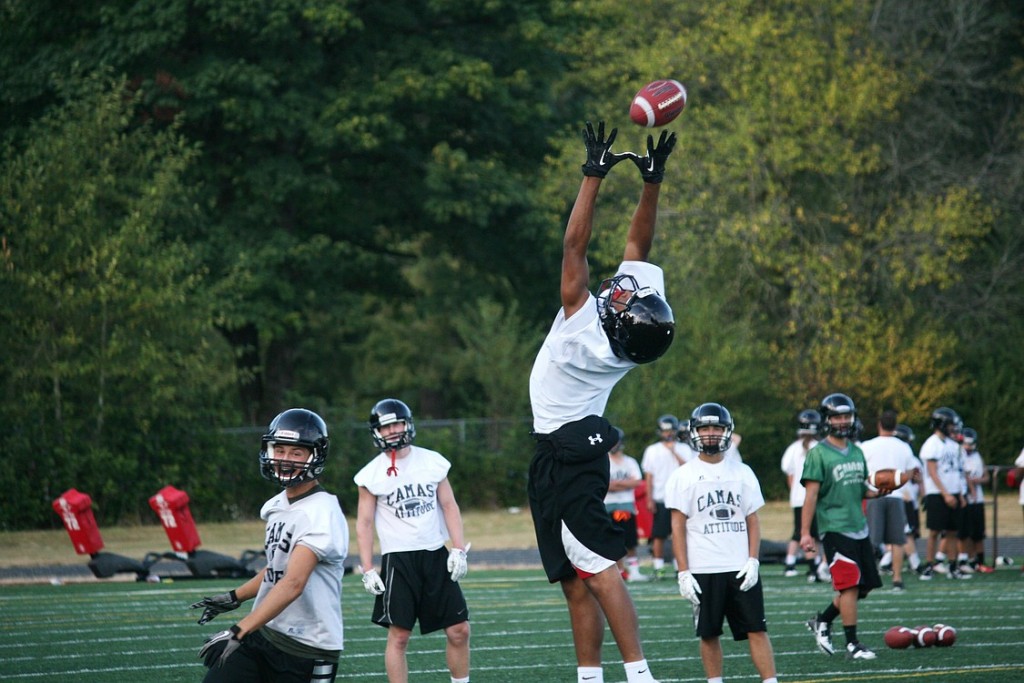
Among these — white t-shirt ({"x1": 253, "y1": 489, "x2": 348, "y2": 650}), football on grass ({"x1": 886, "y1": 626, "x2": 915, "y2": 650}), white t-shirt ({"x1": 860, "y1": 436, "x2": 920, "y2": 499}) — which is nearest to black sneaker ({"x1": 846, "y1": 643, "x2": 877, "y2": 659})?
football on grass ({"x1": 886, "y1": 626, "x2": 915, "y2": 650})

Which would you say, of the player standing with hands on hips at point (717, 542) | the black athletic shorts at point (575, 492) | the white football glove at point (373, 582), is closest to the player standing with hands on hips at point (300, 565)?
the black athletic shorts at point (575, 492)

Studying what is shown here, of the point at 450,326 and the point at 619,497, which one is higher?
→ the point at 450,326

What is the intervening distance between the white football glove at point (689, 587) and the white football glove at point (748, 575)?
0.86 ft

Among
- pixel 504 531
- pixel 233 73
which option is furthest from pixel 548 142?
pixel 504 531

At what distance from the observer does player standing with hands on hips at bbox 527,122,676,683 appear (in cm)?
660

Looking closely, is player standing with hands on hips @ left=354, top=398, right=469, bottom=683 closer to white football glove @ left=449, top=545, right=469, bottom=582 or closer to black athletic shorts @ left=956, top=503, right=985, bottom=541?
white football glove @ left=449, top=545, right=469, bottom=582

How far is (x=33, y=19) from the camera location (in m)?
30.8

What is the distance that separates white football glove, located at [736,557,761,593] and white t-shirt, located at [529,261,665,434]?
6.73ft

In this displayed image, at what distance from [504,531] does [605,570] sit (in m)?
20.7

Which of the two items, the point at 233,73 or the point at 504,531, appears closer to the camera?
the point at 504,531

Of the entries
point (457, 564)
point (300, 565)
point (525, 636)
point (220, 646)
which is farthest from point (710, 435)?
point (525, 636)

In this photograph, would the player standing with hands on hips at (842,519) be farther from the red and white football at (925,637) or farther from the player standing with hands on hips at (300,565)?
the player standing with hands on hips at (300,565)

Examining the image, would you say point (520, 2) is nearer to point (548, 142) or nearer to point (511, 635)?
point (548, 142)

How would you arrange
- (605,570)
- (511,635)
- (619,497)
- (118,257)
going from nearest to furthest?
(605,570) → (511,635) → (619,497) → (118,257)
